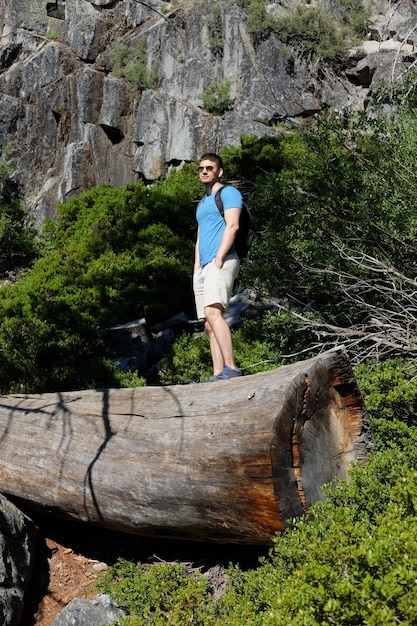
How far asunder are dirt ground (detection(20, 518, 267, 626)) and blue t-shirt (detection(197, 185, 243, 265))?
210 cm

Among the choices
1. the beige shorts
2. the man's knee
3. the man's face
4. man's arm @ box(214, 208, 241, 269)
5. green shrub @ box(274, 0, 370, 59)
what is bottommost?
the man's knee

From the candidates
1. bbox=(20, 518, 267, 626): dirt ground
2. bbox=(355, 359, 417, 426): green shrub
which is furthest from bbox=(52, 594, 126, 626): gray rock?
bbox=(355, 359, 417, 426): green shrub

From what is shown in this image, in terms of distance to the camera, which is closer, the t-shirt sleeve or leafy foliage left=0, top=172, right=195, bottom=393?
the t-shirt sleeve

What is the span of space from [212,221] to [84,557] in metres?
2.68

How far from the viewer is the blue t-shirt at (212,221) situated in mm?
4590

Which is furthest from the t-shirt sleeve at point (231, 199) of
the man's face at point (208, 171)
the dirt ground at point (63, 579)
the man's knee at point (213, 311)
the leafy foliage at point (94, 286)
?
the dirt ground at point (63, 579)

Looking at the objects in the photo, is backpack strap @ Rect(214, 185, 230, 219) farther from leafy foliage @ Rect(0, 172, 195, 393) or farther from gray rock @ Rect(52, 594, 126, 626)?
gray rock @ Rect(52, 594, 126, 626)

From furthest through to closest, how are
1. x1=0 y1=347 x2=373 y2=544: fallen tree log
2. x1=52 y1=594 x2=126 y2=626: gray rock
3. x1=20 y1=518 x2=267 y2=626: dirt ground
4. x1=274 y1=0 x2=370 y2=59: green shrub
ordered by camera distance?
x1=274 y1=0 x2=370 y2=59: green shrub
x1=20 y1=518 x2=267 y2=626: dirt ground
x1=52 y1=594 x2=126 y2=626: gray rock
x1=0 y1=347 x2=373 y2=544: fallen tree log

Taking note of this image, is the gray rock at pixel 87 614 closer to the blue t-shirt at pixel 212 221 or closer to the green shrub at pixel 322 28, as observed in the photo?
the blue t-shirt at pixel 212 221

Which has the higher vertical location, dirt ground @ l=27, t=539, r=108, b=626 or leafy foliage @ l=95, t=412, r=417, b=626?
leafy foliage @ l=95, t=412, r=417, b=626

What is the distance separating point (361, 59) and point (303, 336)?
37.8ft

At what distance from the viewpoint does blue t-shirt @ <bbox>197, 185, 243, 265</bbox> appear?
15.1 feet

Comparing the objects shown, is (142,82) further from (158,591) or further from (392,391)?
(158,591)

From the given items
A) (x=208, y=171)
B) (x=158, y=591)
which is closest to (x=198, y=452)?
(x=158, y=591)
